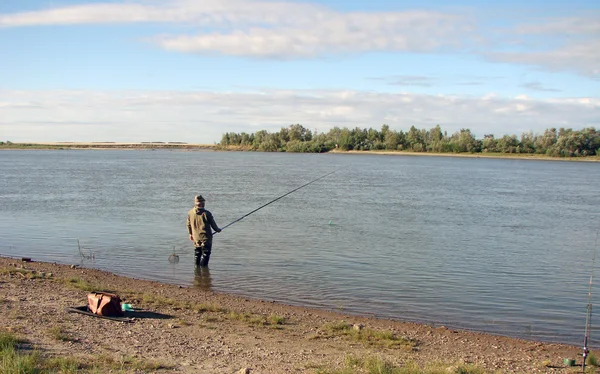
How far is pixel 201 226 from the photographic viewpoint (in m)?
14.3

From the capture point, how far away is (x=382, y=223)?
84.8 ft

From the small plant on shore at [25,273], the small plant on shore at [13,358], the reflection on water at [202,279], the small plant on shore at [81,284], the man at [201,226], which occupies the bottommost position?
the reflection on water at [202,279]

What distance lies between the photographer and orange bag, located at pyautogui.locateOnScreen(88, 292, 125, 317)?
9508 millimetres

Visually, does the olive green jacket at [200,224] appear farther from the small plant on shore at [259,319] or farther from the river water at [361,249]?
the small plant on shore at [259,319]

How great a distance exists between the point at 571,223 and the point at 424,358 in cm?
2300

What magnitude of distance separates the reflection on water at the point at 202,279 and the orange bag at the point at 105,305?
3908 mm

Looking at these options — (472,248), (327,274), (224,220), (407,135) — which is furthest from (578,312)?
(407,135)

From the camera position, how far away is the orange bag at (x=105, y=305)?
31.2 feet

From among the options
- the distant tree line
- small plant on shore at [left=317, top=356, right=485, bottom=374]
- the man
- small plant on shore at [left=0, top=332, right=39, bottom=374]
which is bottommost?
small plant on shore at [left=317, top=356, right=485, bottom=374]

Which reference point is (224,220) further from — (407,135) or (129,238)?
(407,135)

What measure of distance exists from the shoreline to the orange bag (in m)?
0.26

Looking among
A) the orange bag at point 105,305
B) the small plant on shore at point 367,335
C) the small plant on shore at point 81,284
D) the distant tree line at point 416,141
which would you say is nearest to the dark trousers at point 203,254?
the small plant on shore at point 81,284

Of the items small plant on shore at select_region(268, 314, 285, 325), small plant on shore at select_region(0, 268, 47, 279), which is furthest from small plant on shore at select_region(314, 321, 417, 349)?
small plant on shore at select_region(0, 268, 47, 279)

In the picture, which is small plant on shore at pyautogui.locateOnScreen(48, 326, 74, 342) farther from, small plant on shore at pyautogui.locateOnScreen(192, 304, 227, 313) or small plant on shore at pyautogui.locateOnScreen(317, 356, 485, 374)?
small plant on shore at pyautogui.locateOnScreen(317, 356, 485, 374)
